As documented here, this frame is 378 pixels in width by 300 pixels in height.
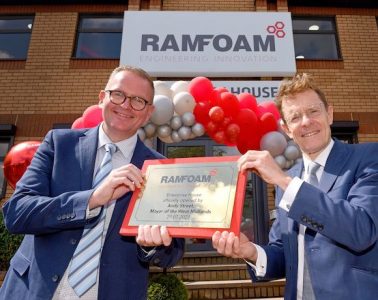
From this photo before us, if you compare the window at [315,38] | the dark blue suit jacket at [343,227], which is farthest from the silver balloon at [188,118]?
the window at [315,38]

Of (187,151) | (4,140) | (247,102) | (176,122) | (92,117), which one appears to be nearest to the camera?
(92,117)

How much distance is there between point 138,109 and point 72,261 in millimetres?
961

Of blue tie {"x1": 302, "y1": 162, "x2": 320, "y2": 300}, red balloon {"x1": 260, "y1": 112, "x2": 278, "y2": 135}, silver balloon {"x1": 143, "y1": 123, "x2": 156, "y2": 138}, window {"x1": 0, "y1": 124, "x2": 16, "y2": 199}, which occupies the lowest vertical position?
blue tie {"x1": 302, "y1": 162, "x2": 320, "y2": 300}

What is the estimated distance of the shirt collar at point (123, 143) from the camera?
2.15m

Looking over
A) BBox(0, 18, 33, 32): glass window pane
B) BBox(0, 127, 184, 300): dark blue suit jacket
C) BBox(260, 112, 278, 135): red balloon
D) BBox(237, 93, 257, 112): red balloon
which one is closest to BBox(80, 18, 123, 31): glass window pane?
BBox(0, 18, 33, 32): glass window pane

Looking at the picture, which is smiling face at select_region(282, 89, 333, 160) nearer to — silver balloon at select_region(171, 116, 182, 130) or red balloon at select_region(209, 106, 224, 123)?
red balloon at select_region(209, 106, 224, 123)

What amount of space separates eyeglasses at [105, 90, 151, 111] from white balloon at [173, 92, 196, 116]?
1684 mm

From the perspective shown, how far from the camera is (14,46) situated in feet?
28.6

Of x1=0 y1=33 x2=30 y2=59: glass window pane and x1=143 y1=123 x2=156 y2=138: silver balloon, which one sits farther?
x1=0 y1=33 x2=30 y2=59: glass window pane

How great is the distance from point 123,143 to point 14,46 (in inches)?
320

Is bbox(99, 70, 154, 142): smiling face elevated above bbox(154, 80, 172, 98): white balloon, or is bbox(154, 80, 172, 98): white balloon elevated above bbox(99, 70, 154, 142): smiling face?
bbox(154, 80, 172, 98): white balloon

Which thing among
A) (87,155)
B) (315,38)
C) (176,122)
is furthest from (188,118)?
(315,38)

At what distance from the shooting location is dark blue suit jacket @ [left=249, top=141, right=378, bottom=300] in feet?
4.94

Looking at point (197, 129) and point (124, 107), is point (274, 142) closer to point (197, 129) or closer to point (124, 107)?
point (197, 129)
